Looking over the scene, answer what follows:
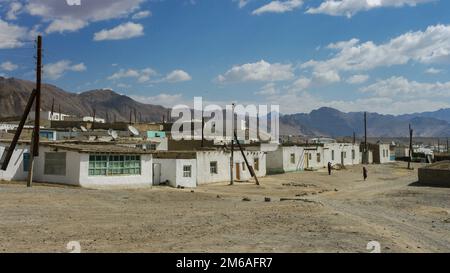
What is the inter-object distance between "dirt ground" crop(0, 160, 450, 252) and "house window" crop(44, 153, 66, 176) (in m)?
2.58

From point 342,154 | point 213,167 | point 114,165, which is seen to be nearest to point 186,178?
point 213,167

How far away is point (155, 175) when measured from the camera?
36.4 metres

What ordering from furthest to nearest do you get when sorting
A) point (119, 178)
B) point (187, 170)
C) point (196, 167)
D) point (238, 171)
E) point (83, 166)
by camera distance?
point (238, 171), point (196, 167), point (187, 170), point (119, 178), point (83, 166)

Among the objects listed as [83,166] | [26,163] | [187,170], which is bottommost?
[187,170]

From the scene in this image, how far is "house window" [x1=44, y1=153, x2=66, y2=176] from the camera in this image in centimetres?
3122

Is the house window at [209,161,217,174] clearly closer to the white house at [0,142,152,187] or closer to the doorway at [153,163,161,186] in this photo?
→ the doorway at [153,163,161,186]

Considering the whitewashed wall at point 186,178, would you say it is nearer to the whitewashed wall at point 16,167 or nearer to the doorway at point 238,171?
the doorway at point 238,171

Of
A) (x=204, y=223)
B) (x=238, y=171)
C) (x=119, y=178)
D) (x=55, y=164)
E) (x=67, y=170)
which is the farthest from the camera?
(x=238, y=171)

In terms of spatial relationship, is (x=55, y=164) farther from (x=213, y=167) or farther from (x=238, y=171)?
(x=238, y=171)

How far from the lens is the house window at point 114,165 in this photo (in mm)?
30891

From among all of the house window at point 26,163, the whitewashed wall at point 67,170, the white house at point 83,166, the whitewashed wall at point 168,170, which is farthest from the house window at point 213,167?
the house window at point 26,163

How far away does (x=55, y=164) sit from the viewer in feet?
104

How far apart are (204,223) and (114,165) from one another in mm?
15080
